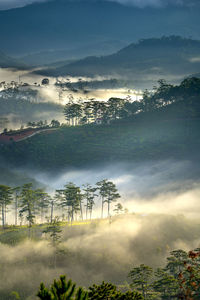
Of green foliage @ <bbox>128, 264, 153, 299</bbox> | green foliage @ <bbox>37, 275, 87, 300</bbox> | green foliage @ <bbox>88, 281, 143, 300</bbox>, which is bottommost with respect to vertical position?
green foliage @ <bbox>128, 264, 153, 299</bbox>

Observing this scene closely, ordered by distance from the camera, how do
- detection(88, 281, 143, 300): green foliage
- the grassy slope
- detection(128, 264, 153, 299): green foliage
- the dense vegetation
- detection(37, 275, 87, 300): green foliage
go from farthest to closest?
the dense vegetation → the grassy slope → detection(128, 264, 153, 299): green foliage → detection(88, 281, 143, 300): green foliage → detection(37, 275, 87, 300): green foliage

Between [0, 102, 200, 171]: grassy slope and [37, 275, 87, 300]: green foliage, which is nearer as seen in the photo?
[37, 275, 87, 300]: green foliage

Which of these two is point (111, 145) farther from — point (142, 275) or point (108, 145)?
point (142, 275)

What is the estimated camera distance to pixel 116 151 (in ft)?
593

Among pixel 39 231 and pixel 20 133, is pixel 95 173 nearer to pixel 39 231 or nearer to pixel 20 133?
pixel 20 133

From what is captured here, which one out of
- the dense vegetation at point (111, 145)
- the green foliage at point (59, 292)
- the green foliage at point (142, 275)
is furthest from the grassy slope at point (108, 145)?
the green foliage at point (59, 292)

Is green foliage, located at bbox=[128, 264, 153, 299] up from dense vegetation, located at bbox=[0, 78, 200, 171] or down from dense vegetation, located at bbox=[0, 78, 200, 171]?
down

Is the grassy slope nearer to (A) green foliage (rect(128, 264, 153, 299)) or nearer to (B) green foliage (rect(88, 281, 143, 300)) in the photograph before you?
(A) green foliage (rect(128, 264, 153, 299))

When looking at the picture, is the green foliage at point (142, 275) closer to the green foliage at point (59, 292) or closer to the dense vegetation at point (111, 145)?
the green foliage at point (59, 292)

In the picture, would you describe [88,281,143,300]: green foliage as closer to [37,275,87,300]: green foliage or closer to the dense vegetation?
[37,275,87,300]: green foliage

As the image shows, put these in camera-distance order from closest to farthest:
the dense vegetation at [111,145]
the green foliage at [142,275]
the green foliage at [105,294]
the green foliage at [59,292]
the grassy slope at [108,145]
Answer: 1. the green foliage at [59,292]
2. the green foliage at [105,294]
3. the green foliage at [142,275]
4. the grassy slope at [108,145]
5. the dense vegetation at [111,145]

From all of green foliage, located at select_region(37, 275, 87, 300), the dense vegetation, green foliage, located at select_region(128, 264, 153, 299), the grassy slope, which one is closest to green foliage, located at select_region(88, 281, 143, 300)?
→ green foliage, located at select_region(37, 275, 87, 300)

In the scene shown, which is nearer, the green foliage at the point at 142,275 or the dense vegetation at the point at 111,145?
the green foliage at the point at 142,275

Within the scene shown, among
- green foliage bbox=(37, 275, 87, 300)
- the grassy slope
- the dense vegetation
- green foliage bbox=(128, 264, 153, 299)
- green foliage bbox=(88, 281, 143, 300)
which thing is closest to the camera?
green foliage bbox=(37, 275, 87, 300)
